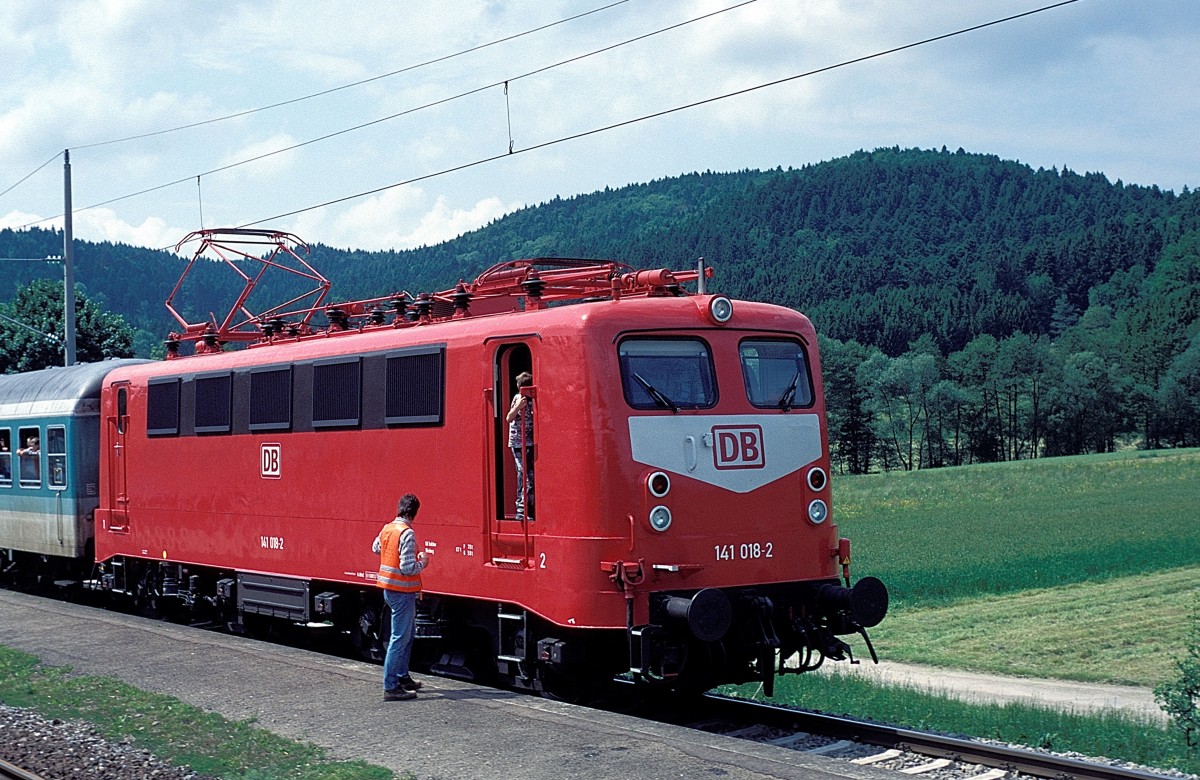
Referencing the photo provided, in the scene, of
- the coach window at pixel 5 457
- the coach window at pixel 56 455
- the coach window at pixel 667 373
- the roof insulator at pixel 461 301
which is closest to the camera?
the coach window at pixel 667 373

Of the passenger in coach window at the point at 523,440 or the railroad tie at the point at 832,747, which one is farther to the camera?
the passenger in coach window at the point at 523,440

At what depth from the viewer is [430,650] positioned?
1301cm

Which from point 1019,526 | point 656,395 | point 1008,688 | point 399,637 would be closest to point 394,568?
point 399,637

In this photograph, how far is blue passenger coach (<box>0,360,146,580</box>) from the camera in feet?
62.3

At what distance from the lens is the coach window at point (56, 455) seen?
1927 cm

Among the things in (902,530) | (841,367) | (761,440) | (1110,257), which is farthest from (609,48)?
(1110,257)

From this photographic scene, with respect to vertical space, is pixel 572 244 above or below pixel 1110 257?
above

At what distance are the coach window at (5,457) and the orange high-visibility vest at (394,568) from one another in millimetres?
12627

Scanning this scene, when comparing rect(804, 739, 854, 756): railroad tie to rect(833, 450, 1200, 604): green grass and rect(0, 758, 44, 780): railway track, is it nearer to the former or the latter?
rect(0, 758, 44, 780): railway track

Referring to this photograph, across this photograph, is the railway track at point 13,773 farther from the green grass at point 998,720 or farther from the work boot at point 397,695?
the green grass at point 998,720

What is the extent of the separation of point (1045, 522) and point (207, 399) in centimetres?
3318

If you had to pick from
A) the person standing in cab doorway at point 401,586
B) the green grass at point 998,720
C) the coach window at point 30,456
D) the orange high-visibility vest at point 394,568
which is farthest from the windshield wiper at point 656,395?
the coach window at point 30,456

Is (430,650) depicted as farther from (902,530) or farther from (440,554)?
(902,530)

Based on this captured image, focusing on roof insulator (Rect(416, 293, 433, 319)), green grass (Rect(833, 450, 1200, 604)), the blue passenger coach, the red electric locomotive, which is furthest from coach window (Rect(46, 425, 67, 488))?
green grass (Rect(833, 450, 1200, 604))
